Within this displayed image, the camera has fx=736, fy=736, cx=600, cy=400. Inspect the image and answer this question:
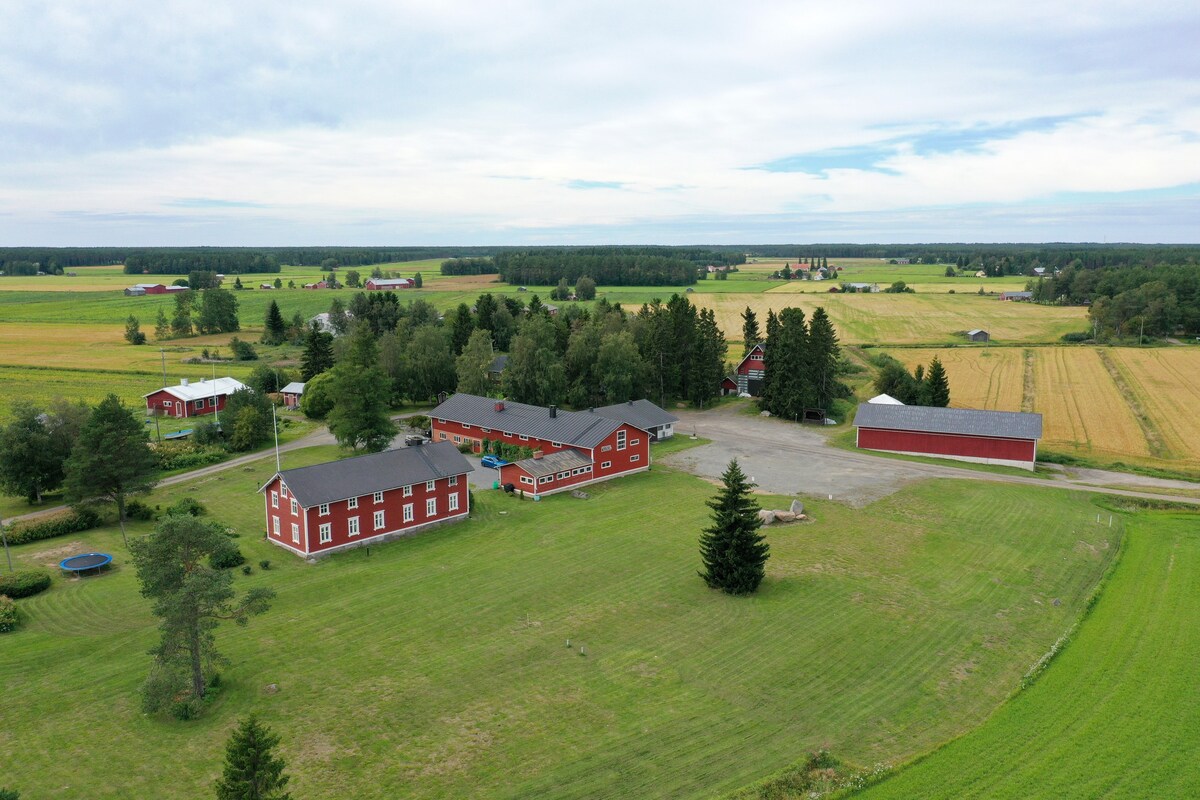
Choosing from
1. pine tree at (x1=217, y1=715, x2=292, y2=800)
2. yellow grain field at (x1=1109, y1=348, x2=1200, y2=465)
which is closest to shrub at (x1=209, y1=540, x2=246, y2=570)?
pine tree at (x1=217, y1=715, x2=292, y2=800)

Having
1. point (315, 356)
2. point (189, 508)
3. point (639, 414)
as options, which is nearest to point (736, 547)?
point (639, 414)

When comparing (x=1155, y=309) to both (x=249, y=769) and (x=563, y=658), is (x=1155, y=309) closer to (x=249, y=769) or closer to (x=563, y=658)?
(x=563, y=658)

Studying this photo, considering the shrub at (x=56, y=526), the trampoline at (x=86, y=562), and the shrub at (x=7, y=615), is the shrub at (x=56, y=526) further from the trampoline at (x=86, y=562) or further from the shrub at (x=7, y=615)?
the shrub at (x=7, y=615)

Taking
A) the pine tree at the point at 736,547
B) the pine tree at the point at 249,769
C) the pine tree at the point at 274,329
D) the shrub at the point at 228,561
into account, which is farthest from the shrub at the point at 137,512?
the pine tree at the point at 274,329

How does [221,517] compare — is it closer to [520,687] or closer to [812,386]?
[520,687]

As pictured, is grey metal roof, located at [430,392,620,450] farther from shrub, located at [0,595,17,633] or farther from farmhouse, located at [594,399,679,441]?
shrub, located at [0,595,17,633]

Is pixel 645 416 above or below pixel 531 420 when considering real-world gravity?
below
